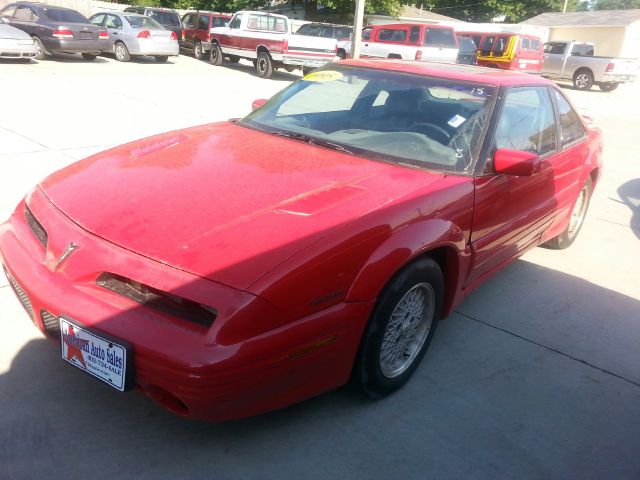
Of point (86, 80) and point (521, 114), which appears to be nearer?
point (521, 114)

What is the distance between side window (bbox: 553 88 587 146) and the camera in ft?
14.2

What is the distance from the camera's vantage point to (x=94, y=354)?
2143 mm

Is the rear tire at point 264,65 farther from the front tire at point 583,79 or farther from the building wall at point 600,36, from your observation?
the building wall at point 600,36

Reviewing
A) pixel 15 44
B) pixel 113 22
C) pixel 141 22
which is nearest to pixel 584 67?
pixel 141 22

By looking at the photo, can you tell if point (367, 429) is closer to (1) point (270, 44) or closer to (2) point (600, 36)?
(1) point (270, 44)

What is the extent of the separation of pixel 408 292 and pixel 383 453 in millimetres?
724

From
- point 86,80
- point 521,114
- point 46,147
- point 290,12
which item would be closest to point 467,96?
point 521,114

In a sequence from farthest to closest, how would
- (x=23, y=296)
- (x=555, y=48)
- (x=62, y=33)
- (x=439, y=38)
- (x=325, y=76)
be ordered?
(x=555, y=48) → (x=439, y=38) → (x=62, y=33) → (x=325, y=76) → (x=23, y=296)

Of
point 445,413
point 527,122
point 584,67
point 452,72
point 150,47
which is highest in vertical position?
point 452,72

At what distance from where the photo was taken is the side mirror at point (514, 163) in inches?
122

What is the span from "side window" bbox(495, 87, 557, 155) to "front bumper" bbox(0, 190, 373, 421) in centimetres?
175

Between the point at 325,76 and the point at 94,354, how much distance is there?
8.54ft

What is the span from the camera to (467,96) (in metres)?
3.46

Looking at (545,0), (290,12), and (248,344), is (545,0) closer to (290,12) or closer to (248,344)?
(290,12)
